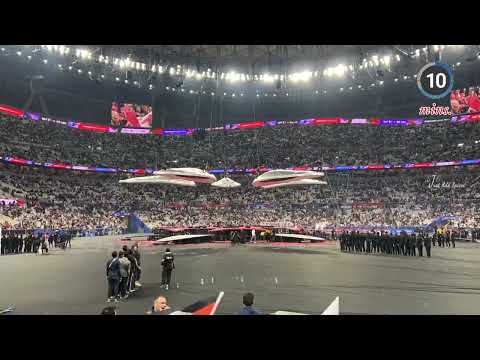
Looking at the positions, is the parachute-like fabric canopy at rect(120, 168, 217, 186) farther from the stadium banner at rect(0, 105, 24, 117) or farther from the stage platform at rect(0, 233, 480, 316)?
the stadium banner at rect(0, 105, 24, 117)

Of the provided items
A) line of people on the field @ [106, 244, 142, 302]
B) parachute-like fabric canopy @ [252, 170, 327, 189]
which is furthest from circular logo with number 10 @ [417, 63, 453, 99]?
line of people on the field @ [106, 244, 142, 302]

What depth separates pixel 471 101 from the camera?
49906 mm

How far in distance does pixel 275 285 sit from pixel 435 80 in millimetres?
12285

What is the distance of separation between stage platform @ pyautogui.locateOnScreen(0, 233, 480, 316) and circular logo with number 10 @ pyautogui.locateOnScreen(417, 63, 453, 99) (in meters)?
8.04

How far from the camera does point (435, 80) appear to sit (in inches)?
659

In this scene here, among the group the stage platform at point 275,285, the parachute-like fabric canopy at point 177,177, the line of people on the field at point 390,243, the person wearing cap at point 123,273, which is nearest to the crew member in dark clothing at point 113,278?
the person wearing cap at point 123,273

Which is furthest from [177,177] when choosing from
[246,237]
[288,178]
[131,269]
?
[131,269]

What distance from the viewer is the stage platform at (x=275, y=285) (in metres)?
9.70

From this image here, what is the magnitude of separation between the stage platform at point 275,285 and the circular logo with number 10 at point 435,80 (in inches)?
317

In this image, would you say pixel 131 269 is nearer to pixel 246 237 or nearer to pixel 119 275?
pixel 119 275

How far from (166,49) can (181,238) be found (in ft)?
92.6

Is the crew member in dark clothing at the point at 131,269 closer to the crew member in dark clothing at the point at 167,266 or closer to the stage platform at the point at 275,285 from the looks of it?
the stage platform at the point at 275,285
